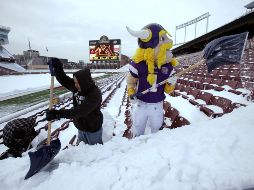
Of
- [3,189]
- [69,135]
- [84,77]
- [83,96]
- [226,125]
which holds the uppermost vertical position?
[84,77]

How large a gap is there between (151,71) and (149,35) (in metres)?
0.51

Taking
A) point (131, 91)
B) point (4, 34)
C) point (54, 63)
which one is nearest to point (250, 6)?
point (131, 91)

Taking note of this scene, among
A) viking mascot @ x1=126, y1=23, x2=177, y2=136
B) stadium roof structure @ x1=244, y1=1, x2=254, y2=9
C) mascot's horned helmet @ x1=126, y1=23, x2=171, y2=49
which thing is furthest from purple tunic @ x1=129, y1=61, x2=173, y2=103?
stadium roof structure @ x1=244, y1=1, x2=254, y2=9

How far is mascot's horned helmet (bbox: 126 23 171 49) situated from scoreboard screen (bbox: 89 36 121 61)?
32.1 meters

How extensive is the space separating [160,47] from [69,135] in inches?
146

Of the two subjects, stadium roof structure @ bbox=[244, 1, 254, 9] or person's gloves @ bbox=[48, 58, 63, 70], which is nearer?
person's gloves @ bbox=[48, 58, 63, 70]

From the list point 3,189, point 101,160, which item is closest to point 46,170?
point 3,189

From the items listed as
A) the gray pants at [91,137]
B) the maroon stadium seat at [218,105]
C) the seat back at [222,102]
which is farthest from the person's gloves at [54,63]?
the seat back at [222,102]

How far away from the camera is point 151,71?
3162 millimetres

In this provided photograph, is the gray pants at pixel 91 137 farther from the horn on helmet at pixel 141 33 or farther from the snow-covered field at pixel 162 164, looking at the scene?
the horn on helmet at pixel 141 33

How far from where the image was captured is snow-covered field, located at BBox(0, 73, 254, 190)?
6.09ft

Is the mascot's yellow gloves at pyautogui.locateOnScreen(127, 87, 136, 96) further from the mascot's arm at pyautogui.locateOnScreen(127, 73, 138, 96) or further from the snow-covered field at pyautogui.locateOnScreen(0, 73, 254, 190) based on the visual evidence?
the snow-covered field at pyautogui.locateOnScreen(0, 73, 254, 190)

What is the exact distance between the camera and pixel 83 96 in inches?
126

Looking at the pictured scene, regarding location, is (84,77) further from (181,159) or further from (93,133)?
(181,159)
